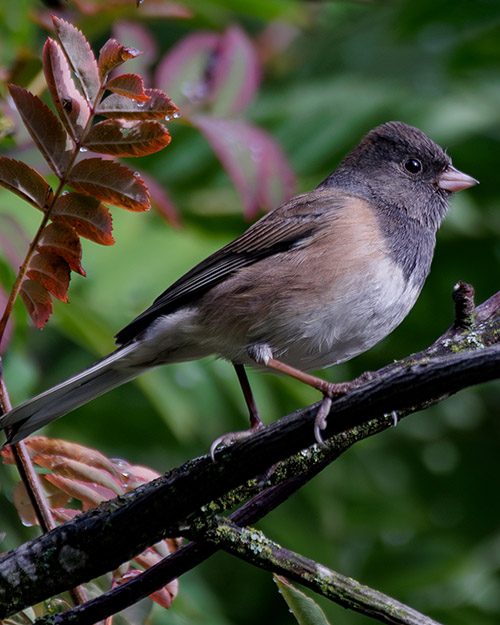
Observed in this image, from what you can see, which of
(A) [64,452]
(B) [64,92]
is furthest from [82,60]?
(A) [64,452]

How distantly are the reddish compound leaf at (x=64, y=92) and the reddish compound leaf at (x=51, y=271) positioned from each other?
22cm

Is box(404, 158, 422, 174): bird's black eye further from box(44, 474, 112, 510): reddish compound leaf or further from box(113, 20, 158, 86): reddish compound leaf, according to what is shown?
box(44, 474, 112, 510): reddish compound leaf

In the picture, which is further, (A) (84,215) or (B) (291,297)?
(B) (291,297)

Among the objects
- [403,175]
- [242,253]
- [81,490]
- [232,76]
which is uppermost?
[232,76]

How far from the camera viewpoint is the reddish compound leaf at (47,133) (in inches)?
52.3

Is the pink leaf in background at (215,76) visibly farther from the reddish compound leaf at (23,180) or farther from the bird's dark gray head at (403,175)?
Answer: the reddish compound leaf at (23,180)

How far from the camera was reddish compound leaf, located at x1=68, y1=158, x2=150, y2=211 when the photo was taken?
4.43 ft

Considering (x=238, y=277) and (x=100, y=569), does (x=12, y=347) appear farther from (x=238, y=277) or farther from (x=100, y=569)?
(x=100, y=569)

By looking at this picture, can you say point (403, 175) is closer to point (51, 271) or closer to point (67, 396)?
point (67, 396)

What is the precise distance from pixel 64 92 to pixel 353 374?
2168 mm

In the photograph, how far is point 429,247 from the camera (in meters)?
2.29

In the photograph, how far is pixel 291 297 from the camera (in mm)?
1999

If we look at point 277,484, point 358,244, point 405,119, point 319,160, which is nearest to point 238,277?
point 358,244

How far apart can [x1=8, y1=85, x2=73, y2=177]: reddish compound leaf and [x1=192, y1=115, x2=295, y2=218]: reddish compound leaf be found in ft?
2.51
